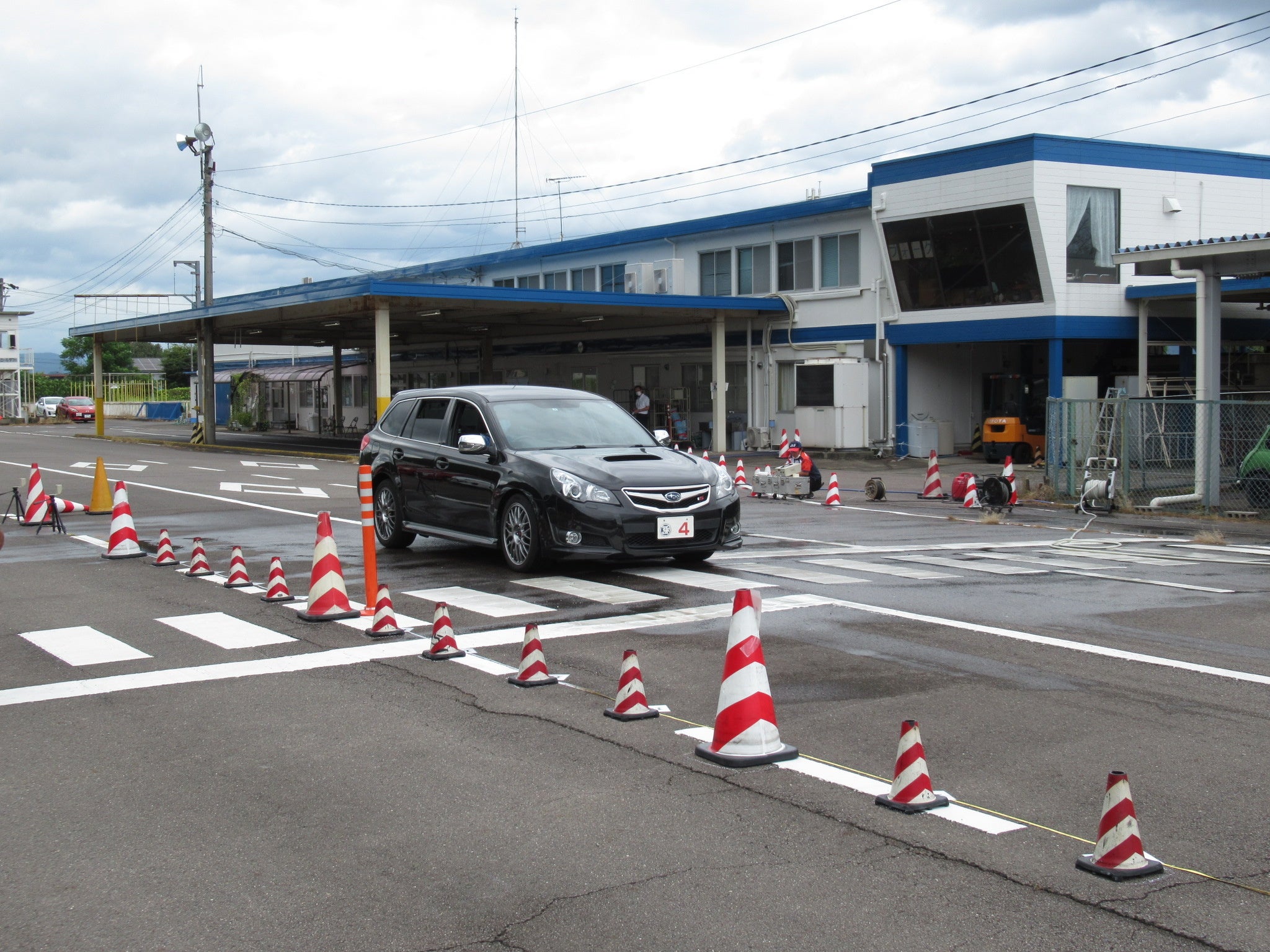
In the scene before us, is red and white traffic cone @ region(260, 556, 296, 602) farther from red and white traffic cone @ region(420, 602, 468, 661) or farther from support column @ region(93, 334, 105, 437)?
support column @ region(93, 334, 105, 437)

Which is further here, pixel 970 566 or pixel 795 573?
pixel 970 566

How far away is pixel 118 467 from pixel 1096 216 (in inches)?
954

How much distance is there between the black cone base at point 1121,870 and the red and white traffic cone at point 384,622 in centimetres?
550

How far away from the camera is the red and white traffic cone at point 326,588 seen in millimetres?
9602

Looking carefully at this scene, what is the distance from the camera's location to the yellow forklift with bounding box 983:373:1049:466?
3123cm

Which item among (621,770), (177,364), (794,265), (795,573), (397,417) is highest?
(177,364)

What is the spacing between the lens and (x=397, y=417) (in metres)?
14.1

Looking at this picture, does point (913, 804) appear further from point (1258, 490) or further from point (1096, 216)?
point (1096, 216)

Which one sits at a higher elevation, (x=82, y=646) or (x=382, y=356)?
(x=382, y=356)

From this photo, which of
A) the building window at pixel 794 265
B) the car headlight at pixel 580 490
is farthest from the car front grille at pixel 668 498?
the building window at pixel 794 265

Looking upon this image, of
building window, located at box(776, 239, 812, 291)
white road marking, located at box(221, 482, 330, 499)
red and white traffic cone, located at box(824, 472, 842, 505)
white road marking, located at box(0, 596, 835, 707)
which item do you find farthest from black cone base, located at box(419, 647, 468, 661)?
building window, located at box(776, 239, 812, 291)

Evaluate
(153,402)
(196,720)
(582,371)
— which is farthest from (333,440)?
(196,720)

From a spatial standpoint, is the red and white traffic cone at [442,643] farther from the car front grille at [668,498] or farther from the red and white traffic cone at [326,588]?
the car front grille at [668,498]

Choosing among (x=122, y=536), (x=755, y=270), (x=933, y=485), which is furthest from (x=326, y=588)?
(x=755, y=270)
